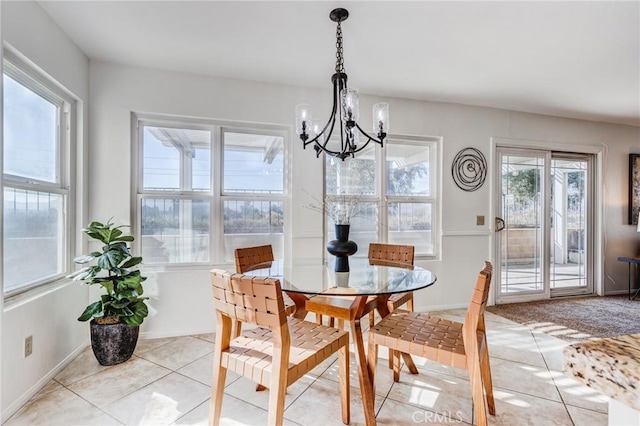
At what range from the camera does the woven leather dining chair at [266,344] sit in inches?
51.2

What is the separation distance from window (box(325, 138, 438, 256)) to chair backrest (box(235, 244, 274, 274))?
91 cm

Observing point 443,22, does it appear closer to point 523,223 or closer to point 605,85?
point 605,85

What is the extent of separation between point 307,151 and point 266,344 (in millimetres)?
2093

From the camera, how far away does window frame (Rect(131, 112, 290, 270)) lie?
2.87 meters

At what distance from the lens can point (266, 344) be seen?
159cm

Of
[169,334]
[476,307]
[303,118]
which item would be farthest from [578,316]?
Answer: [169,334]

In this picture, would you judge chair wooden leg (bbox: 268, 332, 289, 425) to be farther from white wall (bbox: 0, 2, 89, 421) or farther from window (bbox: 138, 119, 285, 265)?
window (bbox: 138, 119, 285, 265)

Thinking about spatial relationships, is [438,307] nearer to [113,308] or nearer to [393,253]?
[393,253]

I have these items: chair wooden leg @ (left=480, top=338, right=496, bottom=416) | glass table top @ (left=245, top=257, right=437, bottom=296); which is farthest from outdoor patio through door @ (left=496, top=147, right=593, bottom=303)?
chair wooden leg @ (left=480, top=338, right=496, bottom=416)

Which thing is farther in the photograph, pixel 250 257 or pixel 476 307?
pixel 250 257

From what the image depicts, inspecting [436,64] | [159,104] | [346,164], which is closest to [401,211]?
[346,164]

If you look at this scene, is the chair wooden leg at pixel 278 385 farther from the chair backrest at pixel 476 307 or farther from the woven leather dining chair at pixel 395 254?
the woven leather dining chair at pixel 395 254

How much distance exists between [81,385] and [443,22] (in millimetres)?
3376

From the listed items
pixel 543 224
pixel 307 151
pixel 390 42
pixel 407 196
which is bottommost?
pixel 543 224
